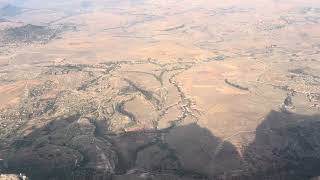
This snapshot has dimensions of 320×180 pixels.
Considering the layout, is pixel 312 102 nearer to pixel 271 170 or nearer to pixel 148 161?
pixel 271 170

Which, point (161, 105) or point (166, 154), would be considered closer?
point (166, 154)

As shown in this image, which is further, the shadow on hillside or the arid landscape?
the arid landscape

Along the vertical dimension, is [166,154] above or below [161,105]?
below

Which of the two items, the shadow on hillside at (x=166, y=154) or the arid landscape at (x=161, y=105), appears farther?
the arid landscape at (x=161, y=105)
